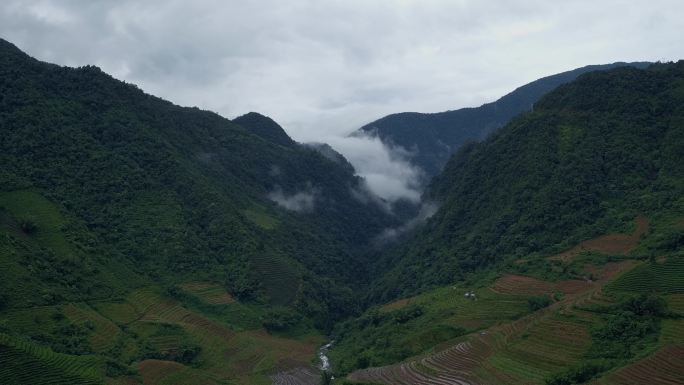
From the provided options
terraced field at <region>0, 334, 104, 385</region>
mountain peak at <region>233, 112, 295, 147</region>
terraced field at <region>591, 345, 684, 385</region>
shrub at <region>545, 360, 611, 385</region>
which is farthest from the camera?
mountain peak at <region>233, 112, 295, 147</region>

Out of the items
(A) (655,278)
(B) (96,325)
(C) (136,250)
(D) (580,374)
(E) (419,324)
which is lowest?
(E) (419,324)

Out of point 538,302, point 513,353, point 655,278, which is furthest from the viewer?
point 538,302

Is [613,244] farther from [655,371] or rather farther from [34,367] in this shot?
[34,367]

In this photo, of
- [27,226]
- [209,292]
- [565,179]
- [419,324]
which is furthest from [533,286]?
[27,226]

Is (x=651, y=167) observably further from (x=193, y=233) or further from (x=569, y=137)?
(x=193, y=233)

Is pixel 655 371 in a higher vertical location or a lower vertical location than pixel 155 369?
lower

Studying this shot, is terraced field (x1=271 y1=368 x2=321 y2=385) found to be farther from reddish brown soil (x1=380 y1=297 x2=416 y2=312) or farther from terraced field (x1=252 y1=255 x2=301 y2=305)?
terraced field (x1=252 y1=255 x2=301 y2=305)

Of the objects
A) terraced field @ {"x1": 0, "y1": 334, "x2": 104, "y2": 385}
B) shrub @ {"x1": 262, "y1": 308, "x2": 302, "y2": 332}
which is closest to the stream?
shrub @ {"x1": 262, "y1": 308, "x2": 302, "y2": 332}
